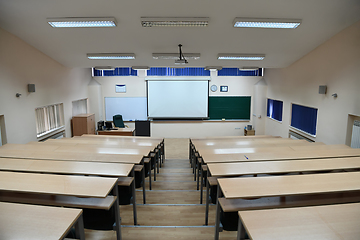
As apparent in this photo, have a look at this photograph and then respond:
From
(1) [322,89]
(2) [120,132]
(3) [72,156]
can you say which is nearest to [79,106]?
(2) [120,132]

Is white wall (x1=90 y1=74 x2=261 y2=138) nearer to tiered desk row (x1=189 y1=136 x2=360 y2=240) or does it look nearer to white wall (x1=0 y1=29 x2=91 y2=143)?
white wall (x1=0 y1=29 x2=91 y2=143)

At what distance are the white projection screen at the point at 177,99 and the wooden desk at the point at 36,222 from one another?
335 inches

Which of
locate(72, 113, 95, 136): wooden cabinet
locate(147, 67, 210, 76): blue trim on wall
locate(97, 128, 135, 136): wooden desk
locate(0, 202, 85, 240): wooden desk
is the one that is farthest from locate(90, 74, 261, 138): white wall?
locate(0, 202, 85, 240): wooden desk

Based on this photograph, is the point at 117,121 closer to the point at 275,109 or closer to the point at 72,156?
the point at 72,156

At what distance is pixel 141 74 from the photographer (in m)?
10.1

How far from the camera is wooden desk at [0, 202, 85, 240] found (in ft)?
5.10

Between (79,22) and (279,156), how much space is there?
4.66 metres

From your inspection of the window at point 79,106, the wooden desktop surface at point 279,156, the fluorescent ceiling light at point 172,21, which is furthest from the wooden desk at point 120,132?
the wooden desktop surface at point 279,156

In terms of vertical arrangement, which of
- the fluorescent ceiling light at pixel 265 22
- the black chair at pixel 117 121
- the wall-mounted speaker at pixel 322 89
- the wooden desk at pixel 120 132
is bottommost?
the wooden desk at pixel 120 132

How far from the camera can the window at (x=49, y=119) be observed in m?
6.55

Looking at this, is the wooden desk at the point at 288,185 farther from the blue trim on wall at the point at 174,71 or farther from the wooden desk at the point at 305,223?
the blue trim on wall at the point at 174,71

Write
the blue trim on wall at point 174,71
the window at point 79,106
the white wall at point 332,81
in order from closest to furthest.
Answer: the white wall at point 332,81 < the window at point 79,106 < the blue trim on wall at point 174,71

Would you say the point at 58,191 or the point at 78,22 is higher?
the point at 78,22

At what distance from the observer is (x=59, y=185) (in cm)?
223
